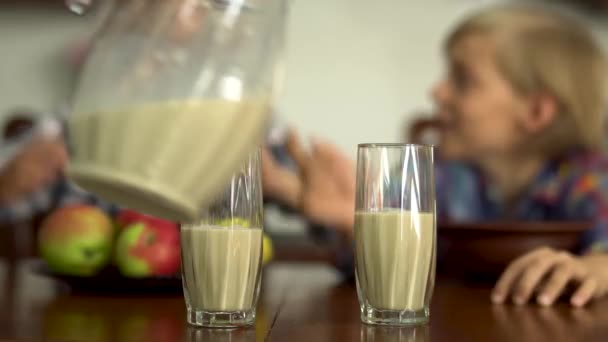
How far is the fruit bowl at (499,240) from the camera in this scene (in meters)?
0.99

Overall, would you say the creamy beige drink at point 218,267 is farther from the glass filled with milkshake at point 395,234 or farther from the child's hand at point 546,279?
the child's hand at point 546,279

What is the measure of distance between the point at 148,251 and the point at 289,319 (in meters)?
0.23

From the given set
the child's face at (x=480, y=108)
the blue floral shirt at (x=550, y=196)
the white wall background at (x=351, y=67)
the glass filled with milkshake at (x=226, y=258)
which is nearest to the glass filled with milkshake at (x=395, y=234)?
the glass filled with milkshake at (x=226, y=258)

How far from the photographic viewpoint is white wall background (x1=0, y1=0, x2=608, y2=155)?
2.81m

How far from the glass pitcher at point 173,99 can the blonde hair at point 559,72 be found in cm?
132

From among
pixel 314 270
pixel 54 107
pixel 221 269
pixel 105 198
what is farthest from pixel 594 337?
pixel 54 107


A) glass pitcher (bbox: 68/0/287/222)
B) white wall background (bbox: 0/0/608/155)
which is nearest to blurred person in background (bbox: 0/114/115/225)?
→ white wall background (bbox: 0/0/608/155)

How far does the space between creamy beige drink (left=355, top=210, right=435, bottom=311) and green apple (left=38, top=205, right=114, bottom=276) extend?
1.22ft

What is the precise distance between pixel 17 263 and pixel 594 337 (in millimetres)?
992

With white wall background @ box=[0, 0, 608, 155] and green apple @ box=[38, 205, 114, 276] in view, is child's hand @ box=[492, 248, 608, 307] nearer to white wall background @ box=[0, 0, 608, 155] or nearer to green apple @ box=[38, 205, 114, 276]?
green apple @ box=[38, 205, 114, 276]

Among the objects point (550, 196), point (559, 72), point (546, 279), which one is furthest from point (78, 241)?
point (559, 72)

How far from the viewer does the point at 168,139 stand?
0.40 m

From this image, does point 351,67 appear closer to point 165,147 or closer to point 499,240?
point 499,240

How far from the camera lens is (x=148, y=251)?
2.72ft
